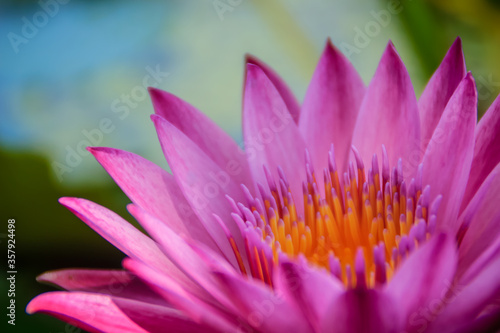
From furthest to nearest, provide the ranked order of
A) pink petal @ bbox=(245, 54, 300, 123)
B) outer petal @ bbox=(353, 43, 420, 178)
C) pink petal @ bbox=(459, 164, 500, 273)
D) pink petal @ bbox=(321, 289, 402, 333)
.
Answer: pink petal @ bbox=(245, 54, 300, 123)
outer petal @ bbox=(353, 43, 420, 178)
pink petal @ bbox=(459, 164, 500, 273)
pink petal @ bbox=(321, 289, 402, 333)

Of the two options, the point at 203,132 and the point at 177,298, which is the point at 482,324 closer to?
the point at 177,298

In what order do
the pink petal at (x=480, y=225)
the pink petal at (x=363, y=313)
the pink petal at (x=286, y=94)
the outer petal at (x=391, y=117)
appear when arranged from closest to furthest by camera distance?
the pink petal at (x=363, y=313) → the pink petal at (x=480, y=225) → the outer petal at (x=391, y=117) → the pink petal at (x=286, y=94)

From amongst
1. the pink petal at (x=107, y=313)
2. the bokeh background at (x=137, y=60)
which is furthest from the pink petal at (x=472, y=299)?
the bokeh background at (x=137, y=60)

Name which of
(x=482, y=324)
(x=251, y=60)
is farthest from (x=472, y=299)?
(x=251, y=60)

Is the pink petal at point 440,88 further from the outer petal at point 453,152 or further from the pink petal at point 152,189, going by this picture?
the pink petal at point 152,189

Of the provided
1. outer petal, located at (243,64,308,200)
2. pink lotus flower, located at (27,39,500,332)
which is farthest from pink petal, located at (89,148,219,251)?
outer petal, located at (243,64,308,200)

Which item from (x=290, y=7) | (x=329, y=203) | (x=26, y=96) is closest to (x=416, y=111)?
(x=329, y=203)

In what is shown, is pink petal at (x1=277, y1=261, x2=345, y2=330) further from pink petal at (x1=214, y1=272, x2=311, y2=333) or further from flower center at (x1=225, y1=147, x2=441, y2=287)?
flower center at (x1=225, y1=147, x2=441, y2=287)
